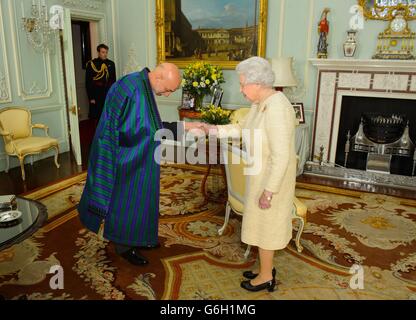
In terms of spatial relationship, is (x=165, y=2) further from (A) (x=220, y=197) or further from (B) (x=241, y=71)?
(B) (x=241, y=71)

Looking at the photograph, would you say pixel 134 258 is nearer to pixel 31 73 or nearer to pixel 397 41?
pixel 31 73

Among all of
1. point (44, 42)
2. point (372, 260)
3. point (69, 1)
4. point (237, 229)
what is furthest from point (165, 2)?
point (372, 260)

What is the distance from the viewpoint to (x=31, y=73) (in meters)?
5.24

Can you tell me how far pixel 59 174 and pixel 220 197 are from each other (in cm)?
234

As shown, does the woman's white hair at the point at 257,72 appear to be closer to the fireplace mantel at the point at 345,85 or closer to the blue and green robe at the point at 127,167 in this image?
the blue and green robe at the point at 127,167

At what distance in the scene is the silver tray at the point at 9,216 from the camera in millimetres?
2224

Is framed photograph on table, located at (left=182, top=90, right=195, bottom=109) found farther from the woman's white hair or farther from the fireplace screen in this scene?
the woman's white hair

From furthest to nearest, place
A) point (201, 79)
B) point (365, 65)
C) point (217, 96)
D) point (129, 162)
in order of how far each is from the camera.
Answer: point (217, 96) < point (201, 79) < point (365, 65) < point (129, 162)

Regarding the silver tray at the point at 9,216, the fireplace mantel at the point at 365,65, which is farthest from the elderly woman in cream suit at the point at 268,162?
the fireplace mantel at the point at 365,65

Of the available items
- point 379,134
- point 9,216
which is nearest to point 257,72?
point 9,216

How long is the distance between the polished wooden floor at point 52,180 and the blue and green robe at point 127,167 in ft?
7.16

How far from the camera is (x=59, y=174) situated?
4.88m

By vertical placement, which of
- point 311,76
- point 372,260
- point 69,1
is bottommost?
point 372,260

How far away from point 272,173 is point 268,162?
0.38 feet
